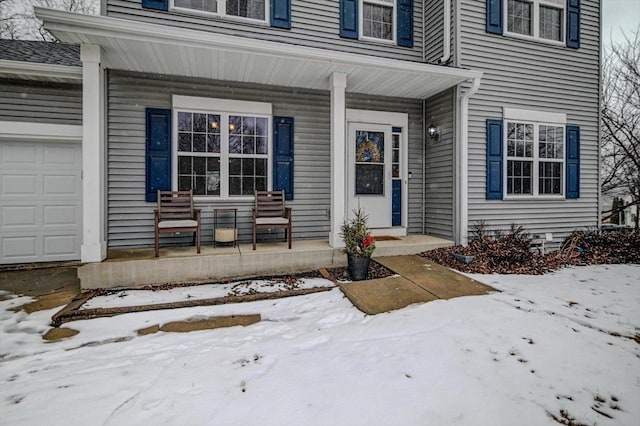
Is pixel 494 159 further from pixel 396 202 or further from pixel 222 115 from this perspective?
pixel 222 115

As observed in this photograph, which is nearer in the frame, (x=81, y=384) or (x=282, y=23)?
(x=81, y=384)

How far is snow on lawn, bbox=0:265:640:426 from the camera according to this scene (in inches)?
67.1

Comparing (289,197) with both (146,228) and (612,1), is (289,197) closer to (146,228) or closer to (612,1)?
(146,228)

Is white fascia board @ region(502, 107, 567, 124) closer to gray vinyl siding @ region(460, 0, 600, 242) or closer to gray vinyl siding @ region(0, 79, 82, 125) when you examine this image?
gray vinyl siding @ region(460, 0, 600, 242)

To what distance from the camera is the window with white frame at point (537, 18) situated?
19.6 feet

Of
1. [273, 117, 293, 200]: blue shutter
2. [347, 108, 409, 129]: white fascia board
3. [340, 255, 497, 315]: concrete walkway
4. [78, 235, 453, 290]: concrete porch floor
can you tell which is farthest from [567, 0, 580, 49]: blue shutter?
[273, 117, 293, 200]: blue shutter

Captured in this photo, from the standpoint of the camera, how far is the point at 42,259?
490cm

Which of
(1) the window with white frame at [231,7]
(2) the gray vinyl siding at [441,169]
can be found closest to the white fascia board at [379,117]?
(2) the gray vinyl siding at [441,169]

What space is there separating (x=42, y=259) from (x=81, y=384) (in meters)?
4.03

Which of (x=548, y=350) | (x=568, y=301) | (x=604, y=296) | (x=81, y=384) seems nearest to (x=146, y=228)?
(x=81, y=384)

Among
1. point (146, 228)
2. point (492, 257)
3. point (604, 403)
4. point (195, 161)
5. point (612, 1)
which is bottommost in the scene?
point (604, 403)

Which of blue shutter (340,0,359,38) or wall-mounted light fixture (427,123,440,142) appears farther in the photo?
wall-mounted light fixture (427,123,440,142)

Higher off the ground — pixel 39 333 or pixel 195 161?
pixel 195 161

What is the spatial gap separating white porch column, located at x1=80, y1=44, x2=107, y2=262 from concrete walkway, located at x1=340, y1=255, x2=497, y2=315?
2988mm
